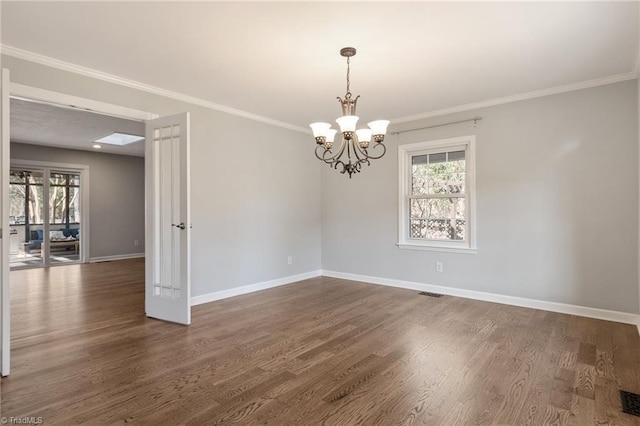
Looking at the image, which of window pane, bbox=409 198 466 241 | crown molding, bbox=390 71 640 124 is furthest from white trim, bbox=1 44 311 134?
window pane, bbox=409 198 466 241

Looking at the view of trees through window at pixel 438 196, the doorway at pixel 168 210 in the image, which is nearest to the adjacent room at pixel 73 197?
the doorway at pixel 168 210

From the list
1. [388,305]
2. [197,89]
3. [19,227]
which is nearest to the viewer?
[197,89]

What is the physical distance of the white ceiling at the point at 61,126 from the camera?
16.2 feet

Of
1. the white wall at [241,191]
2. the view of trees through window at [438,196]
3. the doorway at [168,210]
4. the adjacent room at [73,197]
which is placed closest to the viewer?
the doorway at [168,210]

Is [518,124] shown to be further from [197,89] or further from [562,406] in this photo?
[197,89]

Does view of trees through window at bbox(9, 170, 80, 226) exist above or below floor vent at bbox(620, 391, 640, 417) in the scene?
above

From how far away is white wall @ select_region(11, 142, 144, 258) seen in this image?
804 centimetres

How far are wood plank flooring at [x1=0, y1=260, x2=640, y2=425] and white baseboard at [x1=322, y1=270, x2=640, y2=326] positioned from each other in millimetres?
148

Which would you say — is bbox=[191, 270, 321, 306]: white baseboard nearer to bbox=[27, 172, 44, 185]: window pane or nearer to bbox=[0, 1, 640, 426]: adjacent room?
bbox=[0, 1, 640, 426]: adjacent room

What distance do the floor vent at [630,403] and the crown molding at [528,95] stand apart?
9.66 ft

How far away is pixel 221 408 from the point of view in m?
2.06

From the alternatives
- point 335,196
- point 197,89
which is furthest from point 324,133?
point 335,196

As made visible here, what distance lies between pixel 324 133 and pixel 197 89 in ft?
6.08

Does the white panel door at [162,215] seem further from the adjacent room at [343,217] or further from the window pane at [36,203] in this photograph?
the window pane at [36,203]
